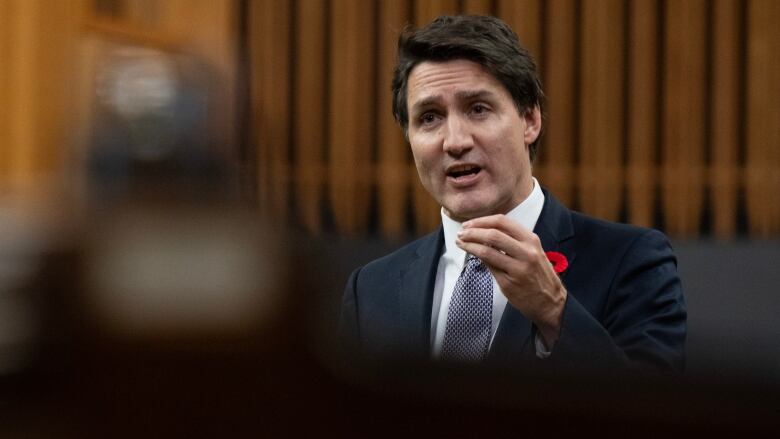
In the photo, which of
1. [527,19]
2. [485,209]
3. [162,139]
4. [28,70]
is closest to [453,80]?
[485,209]

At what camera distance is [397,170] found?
4.44 m

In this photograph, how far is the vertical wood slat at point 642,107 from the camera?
4.01 meters

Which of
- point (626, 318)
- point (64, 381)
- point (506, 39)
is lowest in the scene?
point (626, 318)

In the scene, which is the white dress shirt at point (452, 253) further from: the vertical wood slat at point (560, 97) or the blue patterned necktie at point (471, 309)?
the vertical wood slat at point (560, 97)

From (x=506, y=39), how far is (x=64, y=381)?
1.07 metres

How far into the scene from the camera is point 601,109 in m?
4.12

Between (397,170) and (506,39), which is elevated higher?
(506,39)

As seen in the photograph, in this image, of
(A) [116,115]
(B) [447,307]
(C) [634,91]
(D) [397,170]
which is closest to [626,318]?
(B) [447,307]

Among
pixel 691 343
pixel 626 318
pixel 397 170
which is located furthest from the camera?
pixel 397 170

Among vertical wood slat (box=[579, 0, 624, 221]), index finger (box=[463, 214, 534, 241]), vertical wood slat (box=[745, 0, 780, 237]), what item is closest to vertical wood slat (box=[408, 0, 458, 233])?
vertical wood slat (box=[579, 0, 624, 221])

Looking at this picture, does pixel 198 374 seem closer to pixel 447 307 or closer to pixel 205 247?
pixel 205 247

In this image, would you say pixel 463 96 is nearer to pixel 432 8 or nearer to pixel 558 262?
pixel 558 262

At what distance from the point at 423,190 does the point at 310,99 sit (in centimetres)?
63

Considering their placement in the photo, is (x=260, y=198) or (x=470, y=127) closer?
(x=260, y=198)
